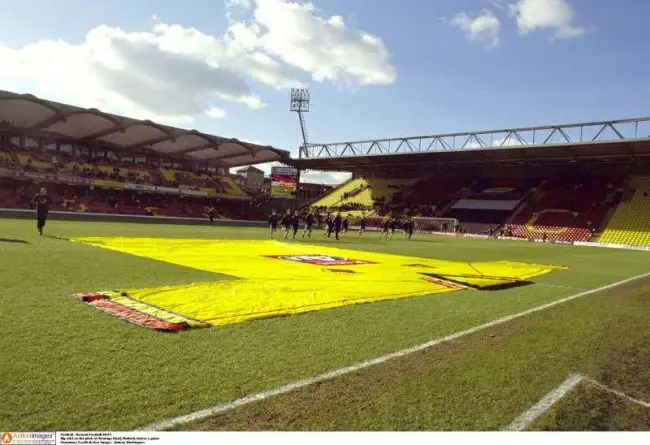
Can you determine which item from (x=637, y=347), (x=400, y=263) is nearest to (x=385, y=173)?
(x=400, y=263)

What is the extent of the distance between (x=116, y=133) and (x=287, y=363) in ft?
180

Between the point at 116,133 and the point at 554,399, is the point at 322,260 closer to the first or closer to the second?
the point at 554,399

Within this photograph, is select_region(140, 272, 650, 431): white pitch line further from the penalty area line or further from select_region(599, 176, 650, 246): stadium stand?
select_region(599, 176, 650, 246): stadium stand

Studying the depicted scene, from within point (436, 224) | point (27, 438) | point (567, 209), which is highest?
point (567, 209)

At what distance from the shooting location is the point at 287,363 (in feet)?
16.3

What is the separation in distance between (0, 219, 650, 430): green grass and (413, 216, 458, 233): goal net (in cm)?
4671

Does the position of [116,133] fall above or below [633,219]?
above

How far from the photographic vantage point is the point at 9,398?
3.66 meters

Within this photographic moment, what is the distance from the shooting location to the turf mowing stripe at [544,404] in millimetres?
3831

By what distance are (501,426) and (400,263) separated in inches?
485

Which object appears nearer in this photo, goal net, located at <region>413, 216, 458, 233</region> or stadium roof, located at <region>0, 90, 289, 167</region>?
stadium roof, located at <region>0, 90, 289, 167</region>

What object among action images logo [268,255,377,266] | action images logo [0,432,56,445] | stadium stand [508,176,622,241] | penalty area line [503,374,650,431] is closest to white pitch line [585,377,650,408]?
penalty area line [503,374,650,431]

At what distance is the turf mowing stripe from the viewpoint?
→ 12.6 ft

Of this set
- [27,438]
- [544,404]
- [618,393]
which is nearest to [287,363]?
[27,438]
